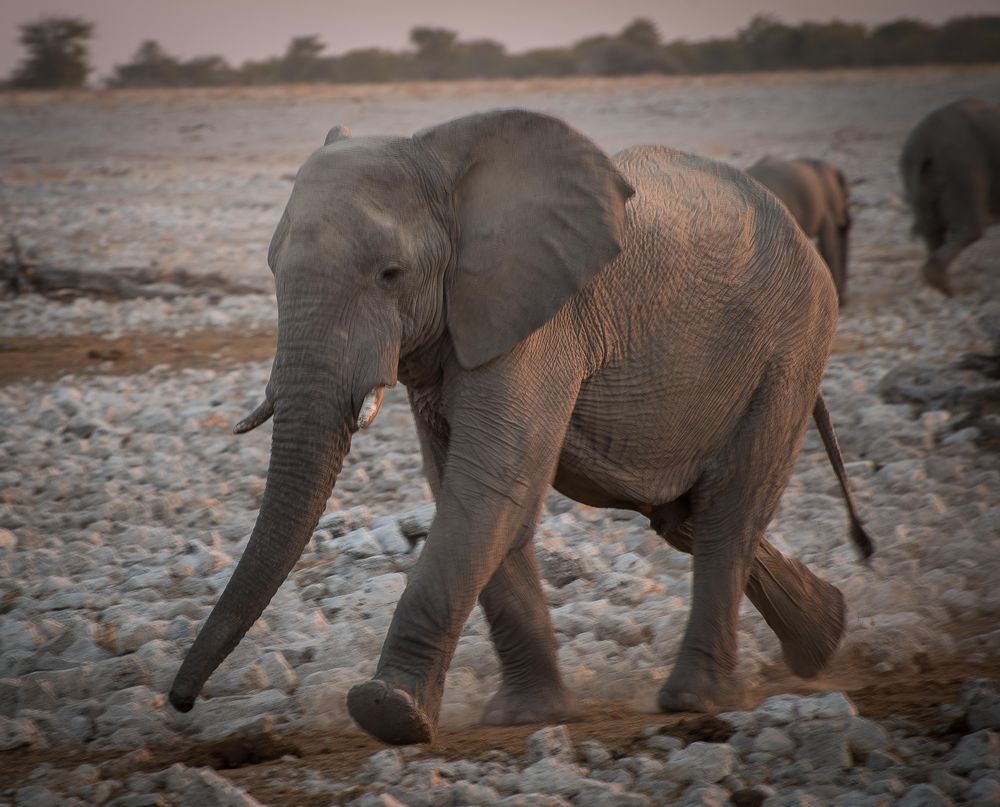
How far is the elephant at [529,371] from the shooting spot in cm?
345

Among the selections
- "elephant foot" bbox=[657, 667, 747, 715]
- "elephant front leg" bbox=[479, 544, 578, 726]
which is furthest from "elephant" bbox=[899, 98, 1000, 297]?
"elephant front leg" bbox=[479, 544, 578, 726]

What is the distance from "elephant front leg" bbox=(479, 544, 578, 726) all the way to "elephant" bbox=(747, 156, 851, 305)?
8066mm

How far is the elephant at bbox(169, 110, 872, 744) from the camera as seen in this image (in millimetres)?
3449

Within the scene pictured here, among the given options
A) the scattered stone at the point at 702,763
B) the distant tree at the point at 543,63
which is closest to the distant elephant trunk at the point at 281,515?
the scattered stone at the point at 702,763

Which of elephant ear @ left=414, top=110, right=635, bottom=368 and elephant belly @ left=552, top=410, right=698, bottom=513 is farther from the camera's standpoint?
elephant belly @ left=552, top=410, right=698, bottom=513

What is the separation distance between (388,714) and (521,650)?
3.00 ft

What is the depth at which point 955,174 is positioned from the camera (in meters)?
12.5

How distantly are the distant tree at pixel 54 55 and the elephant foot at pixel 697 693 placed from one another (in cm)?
2601

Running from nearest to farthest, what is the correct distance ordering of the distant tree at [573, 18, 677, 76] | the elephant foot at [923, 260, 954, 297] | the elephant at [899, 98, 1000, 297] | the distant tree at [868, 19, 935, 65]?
the elephant foot at [923, 260, 954, 297]
the elephant at [899, 98, 1000, 297]
the distant tree at [573, 18, 677, 76]
the distant tree at [868, 19, 935, 65]

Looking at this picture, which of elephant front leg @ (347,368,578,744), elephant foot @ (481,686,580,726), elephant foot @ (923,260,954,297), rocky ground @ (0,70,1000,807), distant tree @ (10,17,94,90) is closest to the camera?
rocky ground @ (0,70,1000,807)

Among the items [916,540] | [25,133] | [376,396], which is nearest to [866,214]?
[916,540]

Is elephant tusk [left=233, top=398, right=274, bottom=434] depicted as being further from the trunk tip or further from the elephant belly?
the elephant belly

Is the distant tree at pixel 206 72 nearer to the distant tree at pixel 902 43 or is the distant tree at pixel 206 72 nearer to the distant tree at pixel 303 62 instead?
the distant tree at pixel 303 62

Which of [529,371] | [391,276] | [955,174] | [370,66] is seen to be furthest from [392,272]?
[370,66]
